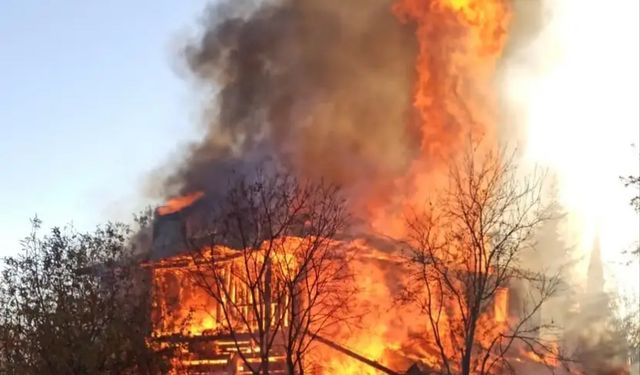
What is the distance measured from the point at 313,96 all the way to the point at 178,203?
8.85m

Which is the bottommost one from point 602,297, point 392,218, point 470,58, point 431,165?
point 602,297

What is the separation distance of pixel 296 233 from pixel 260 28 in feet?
77.4

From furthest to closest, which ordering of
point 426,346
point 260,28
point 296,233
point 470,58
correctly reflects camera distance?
point 260,28, point 470,58, point 426,346, point 296,233

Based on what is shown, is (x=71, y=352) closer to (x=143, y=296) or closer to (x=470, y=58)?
(x=143, y=296)

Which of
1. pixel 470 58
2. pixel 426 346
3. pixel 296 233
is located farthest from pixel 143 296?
pixel 470 58

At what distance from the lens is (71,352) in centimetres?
2331

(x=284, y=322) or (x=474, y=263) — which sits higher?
(x=474, y=263)

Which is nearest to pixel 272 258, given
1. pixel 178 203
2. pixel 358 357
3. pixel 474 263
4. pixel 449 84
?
pixel 474 263

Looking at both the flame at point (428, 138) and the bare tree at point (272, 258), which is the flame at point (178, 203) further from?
the bare tree at point (272, 258)

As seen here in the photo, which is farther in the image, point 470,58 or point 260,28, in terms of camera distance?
point 260,28

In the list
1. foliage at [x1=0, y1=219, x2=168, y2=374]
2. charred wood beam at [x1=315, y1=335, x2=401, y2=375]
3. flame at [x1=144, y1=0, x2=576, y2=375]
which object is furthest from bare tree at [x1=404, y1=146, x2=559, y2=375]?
foliage at [x1=0, y1=219, x2=168, y2=374]

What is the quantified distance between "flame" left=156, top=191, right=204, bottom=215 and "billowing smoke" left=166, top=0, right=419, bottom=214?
0.59 metres

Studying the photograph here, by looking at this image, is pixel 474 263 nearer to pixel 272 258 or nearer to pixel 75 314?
pixel 272 258

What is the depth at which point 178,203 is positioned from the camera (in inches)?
1545
